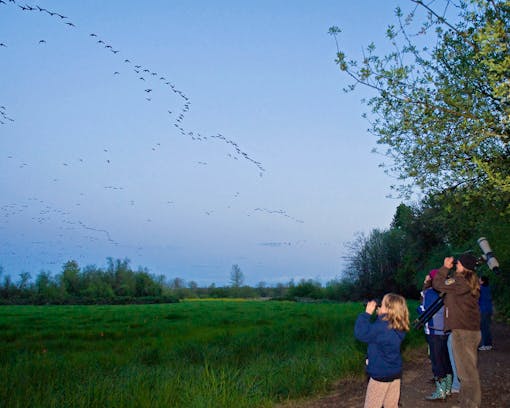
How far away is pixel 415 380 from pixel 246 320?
1986 centimetres

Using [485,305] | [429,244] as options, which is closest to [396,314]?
[485,305]

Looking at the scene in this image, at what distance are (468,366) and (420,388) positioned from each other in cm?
284

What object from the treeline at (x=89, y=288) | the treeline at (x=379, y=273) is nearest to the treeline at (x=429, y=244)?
the treeline at (x=379, y=273)

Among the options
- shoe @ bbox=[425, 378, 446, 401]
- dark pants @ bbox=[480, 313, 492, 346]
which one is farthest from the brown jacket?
dark pants @ bbox=[480, 313, 492, 346]

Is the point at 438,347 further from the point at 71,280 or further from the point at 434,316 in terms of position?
the point at 71,280

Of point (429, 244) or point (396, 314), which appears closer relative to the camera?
point (396, 314)

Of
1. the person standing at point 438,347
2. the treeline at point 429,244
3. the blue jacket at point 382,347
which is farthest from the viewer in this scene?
the treeline at point 429,244

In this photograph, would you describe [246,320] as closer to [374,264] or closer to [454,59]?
[454,59]

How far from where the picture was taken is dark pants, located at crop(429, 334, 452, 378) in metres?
9.41

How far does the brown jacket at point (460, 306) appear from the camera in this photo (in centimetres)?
809

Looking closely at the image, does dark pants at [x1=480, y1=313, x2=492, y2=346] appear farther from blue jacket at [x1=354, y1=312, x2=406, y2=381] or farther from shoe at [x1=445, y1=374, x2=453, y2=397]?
blue jacket at [x1=354, y1=312, x2=406, y2=381]

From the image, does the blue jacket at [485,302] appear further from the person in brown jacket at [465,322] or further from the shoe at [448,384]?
the person in brown jacket at [465,322]

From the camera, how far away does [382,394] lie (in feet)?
21.5

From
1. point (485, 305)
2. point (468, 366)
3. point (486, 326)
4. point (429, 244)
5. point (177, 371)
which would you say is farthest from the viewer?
point (429, 244)
